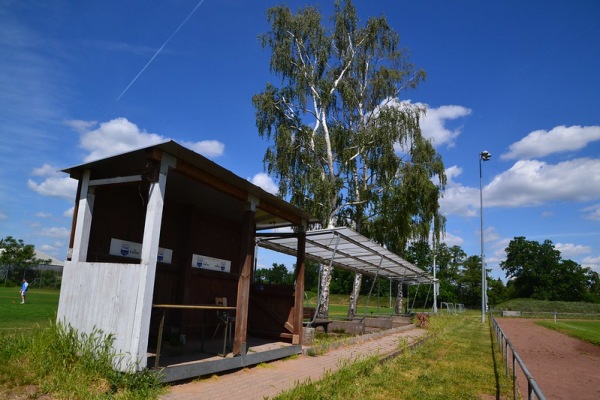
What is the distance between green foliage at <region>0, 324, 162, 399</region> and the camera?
489cm

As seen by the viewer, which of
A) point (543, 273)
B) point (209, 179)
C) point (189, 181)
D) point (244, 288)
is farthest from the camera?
point (543, 273)

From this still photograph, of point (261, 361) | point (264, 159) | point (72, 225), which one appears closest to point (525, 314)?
point (264, 159)

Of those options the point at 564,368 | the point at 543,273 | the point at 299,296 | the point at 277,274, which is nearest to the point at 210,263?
the point at 299,296

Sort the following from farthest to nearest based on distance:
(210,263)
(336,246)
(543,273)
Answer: (543,273) < (336,246) < (210,263)

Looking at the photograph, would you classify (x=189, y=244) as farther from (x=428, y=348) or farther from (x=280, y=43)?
(x=280, y=43)

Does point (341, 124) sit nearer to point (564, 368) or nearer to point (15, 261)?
point (564, 368)

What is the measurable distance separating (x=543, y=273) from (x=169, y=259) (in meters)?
85.6

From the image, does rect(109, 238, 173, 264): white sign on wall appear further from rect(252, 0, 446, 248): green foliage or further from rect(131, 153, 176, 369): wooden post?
rect(252, 0, 446, 248): green foliage

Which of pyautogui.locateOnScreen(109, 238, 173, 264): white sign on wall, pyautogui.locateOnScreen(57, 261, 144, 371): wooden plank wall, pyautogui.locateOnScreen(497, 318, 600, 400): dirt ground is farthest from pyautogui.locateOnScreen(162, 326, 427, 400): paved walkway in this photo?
pyautogui.locateOnScreen(497, 318, 600, 400): dirt ground

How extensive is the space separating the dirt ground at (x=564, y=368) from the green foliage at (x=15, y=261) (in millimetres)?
45970

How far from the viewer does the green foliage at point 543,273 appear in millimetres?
76875

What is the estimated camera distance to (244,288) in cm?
778

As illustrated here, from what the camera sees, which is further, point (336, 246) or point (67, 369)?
point (336, 246)

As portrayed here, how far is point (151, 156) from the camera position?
5.86m
